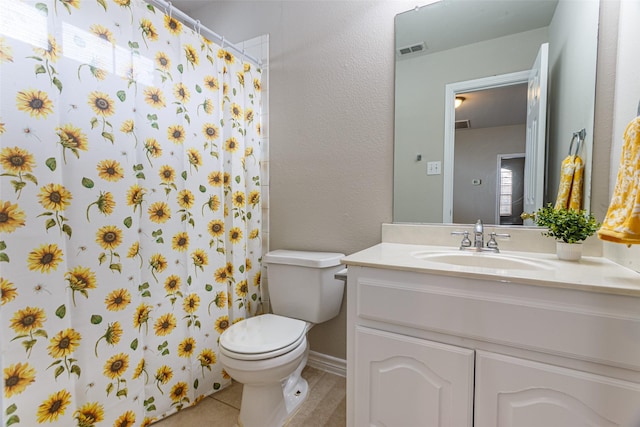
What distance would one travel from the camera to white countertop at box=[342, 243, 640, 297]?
77cm

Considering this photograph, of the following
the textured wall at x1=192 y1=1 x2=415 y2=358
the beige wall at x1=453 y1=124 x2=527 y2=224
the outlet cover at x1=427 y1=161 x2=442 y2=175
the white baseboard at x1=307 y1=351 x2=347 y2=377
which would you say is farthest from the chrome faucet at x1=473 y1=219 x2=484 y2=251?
the white baseboard at x1=307 y1=351 x2=347 y2=377

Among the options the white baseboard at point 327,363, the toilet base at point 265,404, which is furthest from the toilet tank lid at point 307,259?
the white baseboard at point 327,363

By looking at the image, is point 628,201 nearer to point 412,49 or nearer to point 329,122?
point 412,49

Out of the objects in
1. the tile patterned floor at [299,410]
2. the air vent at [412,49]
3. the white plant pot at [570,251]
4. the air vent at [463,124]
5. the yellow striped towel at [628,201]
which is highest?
the air vent at [412,49]

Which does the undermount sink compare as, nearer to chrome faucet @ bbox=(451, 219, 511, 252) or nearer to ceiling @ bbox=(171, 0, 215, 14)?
chrome faucet @ bbox=(451, 219, 511, 252)

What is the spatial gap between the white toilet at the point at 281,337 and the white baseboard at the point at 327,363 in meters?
0.19

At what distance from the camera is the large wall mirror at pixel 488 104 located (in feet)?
4.04

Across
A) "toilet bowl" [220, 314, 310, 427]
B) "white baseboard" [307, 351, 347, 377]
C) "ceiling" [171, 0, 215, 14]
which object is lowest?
"white baseboard" [307, 351, 347, 377]

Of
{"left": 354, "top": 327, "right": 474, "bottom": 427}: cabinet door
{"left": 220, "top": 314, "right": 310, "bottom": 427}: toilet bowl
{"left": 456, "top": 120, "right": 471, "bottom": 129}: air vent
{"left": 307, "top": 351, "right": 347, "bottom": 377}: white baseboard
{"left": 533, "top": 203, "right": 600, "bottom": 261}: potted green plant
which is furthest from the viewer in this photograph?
{"left": 307, "top": 351, "right": 347, "bottom": 377}: white baseboard

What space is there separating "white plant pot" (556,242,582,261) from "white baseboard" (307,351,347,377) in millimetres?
1220

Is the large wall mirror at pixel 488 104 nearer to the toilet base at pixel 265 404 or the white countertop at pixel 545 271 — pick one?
the white countertop at pixel 545 271

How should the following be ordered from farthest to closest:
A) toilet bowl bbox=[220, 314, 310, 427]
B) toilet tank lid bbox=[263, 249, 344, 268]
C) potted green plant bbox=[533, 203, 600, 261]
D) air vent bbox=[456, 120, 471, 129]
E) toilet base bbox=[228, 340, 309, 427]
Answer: toilet tank lid bbox=[263, 249, 344, 268]
air vent bbox=[456, 120, 471, 129]
toilet base bbox=[228, 340, 309, 427]
toilet bowl bbox=[220, 314, 310, 427]
potted green plant bbox=[533, 203, 600, 261]

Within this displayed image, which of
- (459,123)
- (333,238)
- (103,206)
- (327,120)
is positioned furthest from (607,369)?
(103,206)

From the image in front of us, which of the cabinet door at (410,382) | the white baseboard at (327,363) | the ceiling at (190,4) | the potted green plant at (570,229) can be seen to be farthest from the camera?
the ceiling at (190,4)
